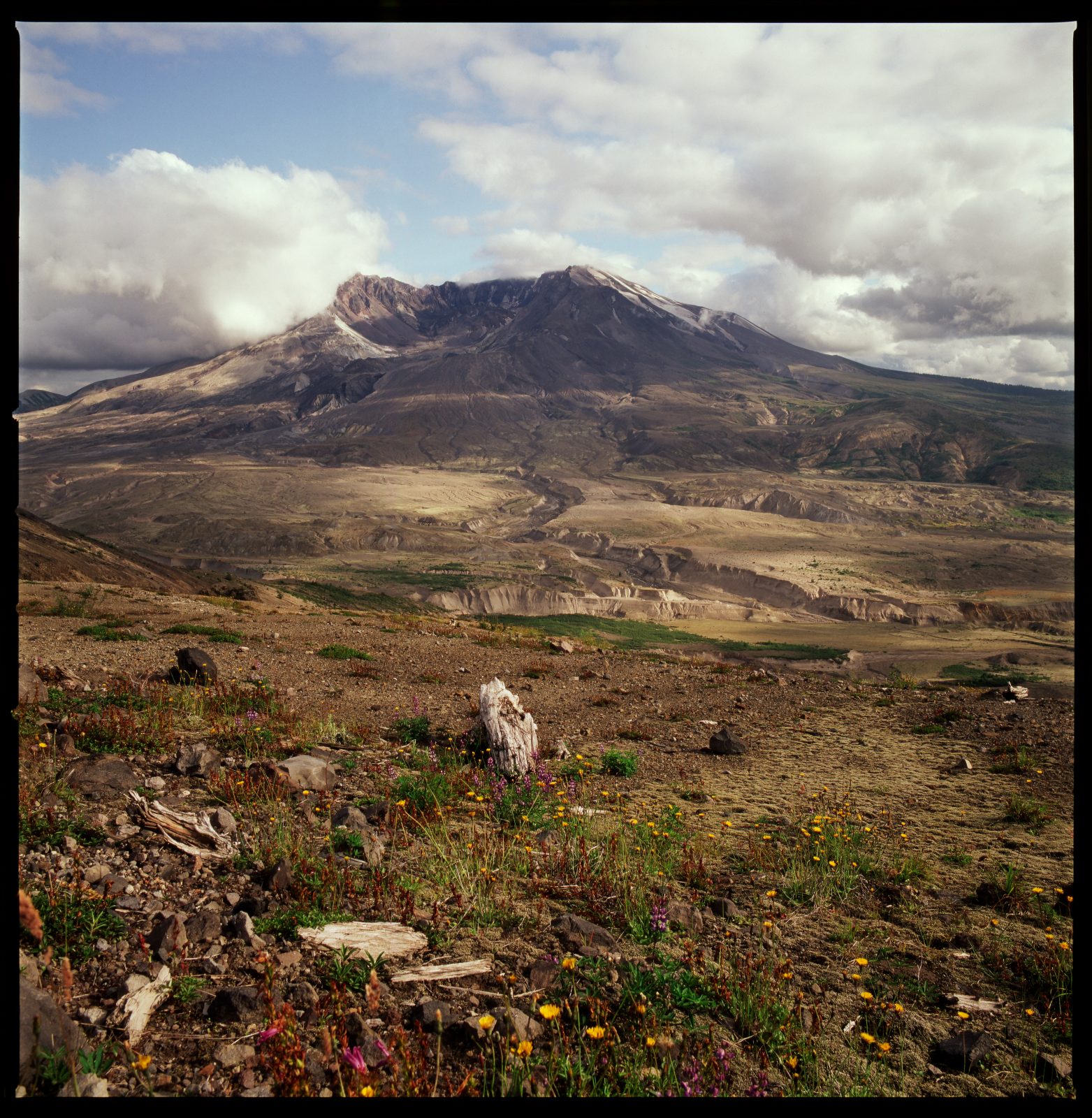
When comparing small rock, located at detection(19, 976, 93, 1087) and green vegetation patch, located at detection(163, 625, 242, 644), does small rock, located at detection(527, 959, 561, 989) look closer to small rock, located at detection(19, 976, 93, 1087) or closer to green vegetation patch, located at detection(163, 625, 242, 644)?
small rock, located at detection(19, 976, 93, 1087)

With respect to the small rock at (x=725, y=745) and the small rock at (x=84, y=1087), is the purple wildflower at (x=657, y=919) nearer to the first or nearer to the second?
the small rock at (x=84, y=1087)

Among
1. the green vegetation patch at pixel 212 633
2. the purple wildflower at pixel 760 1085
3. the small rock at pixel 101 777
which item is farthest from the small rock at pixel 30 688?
the purple wildflower at pixel 760 1085

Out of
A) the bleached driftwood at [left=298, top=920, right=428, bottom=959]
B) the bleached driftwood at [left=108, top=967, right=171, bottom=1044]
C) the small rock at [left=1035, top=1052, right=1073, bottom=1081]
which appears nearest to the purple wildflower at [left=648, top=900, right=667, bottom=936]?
the bleached driftwood at [left=298, top=920, right=428, bottom=959]

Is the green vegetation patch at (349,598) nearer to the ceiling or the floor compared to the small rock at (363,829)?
nearer to the floor

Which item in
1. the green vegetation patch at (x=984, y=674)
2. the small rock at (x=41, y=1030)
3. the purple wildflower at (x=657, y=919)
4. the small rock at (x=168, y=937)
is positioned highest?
the small rock at (x=41, y=1030)
